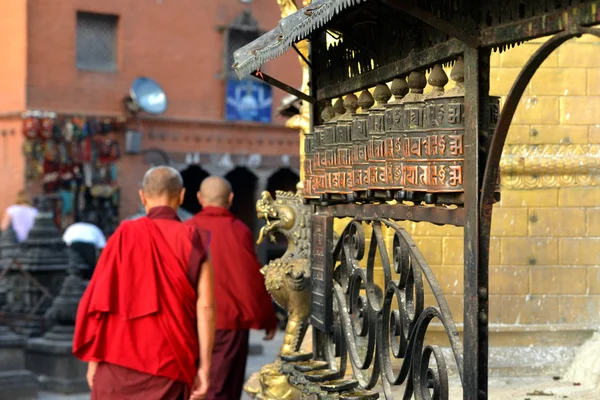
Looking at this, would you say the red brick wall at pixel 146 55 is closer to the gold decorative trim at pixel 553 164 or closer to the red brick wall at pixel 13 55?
the red brick wall at pixel 13 55

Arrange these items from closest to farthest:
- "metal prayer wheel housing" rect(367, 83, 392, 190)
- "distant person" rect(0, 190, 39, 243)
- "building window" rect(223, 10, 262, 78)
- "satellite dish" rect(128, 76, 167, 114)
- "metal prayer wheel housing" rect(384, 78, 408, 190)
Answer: "metal prayer wheel housing" rect(384, 78, 408, 190) → "metal prayer wheel housing" rect(367, 83, 392, 190) → "distant person" rect(0, 190, 39, 243) → "satellite dish" rect(128, 76, 167, 114) → "building window" rect(223, 10, 262, 78)

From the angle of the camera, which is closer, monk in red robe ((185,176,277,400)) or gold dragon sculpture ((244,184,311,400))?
gold dragon sculpture ((244,184,311,400))

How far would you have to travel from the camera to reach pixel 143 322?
5.78 meters

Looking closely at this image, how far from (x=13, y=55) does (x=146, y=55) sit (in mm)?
2603

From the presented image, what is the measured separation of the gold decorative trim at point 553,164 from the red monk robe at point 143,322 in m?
2.14

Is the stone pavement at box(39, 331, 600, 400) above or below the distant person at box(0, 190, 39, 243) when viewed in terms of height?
below

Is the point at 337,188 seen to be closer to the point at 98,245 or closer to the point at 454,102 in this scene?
the point at 454,102

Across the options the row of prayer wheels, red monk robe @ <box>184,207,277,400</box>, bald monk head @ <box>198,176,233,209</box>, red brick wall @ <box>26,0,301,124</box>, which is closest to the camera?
the row of prayer wheels

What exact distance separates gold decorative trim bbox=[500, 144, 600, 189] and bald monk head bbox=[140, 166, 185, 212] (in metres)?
2.06

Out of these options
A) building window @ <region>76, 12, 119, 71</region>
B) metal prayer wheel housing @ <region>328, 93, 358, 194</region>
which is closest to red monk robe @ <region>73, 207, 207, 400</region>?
metal prayer wheel housing @ <region>328, 93, 358, 194</region>

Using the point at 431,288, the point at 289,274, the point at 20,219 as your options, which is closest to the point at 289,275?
the point at 289,274

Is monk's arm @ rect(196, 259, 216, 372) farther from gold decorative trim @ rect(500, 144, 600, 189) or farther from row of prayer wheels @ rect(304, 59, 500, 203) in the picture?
gold decorative trim @ rect(500, 144, 600, 189)

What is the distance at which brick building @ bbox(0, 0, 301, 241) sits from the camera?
65.5 feet

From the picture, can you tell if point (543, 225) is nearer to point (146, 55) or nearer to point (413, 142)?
point (413, 142)
